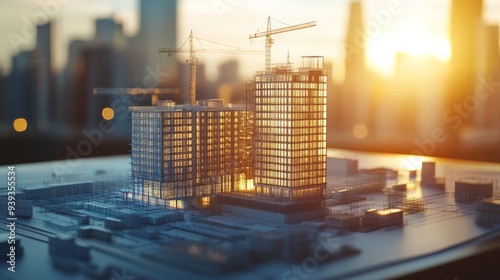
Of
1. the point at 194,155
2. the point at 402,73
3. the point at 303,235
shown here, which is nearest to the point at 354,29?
the point at 402,73

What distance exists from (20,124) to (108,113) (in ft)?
6.48

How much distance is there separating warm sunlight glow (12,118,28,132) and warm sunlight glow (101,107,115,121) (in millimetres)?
1750

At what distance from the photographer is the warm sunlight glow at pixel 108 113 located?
14.0 metres

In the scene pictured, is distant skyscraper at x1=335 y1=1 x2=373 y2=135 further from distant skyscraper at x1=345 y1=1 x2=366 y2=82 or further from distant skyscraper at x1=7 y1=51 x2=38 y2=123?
distant skyscraper at x1=7 y1=51 x2=38 y2=123

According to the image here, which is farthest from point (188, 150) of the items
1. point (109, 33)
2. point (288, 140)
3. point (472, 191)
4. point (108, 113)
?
point (108, 113)

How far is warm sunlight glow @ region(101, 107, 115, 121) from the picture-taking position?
553 inches

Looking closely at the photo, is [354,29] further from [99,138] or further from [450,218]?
[99,138]

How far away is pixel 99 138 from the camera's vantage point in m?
14.3

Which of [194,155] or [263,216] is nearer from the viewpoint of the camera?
[263,216]

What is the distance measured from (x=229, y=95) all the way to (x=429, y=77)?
431cm

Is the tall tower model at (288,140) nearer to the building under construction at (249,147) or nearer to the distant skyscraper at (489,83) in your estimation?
the building under construction at (249,147)

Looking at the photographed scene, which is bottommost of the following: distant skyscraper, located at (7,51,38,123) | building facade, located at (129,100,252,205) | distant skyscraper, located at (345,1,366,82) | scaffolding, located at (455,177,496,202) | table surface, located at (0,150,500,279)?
table surface, located at (0,150,500,279)

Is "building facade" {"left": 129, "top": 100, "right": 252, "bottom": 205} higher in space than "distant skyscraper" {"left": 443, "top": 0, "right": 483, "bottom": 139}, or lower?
lower

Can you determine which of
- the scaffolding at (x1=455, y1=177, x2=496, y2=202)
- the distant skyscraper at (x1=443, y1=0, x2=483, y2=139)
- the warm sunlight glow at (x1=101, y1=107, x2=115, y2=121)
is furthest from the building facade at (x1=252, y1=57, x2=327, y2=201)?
the warm sunlight glow at (x1=101, y1=107, x2=115, y2=121)
